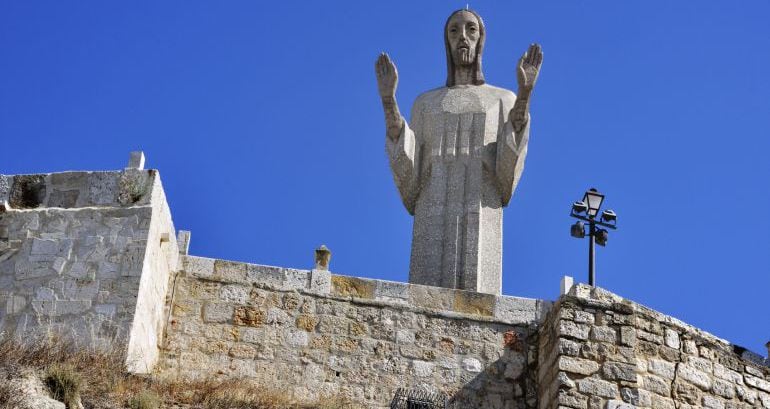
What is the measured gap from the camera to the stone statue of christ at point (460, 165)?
16.3 m

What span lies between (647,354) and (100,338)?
529 centimetres

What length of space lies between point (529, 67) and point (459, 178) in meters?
1.63

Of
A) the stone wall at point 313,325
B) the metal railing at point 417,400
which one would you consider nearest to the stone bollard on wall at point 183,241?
the stone wall at point 313,325

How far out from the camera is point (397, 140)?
17.1 m

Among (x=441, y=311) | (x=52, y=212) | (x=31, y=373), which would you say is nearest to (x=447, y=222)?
(x=441, y=311)

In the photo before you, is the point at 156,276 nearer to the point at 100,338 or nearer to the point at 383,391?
the point at 100,338

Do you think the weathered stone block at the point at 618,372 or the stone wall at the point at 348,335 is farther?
the stone wall at the point at 348,335

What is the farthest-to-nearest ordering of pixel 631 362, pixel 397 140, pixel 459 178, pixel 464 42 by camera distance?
pixel 464 42 → pixel 397 140 → pixel 459 178 → pixel 631 362

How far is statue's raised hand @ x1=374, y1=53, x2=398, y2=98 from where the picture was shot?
16.8 meters

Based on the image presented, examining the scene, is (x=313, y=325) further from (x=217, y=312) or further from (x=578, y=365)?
(x=578, y=365)

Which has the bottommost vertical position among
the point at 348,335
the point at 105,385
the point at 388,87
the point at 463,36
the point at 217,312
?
the point at 105,385

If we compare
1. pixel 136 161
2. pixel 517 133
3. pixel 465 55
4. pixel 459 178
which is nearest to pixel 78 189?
pixel 136 161

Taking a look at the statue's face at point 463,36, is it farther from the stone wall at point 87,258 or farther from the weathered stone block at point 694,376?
the weathered stone block at point 694,376

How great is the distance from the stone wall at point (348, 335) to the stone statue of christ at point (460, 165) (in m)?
1.77
